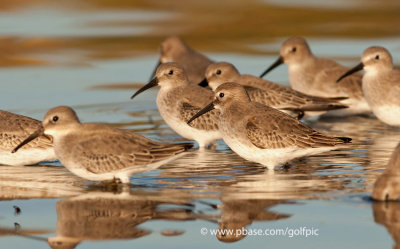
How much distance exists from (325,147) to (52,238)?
4895 mm

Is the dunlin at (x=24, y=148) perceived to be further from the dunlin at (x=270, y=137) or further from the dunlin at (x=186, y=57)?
the dunlin at (x=186, y=57)

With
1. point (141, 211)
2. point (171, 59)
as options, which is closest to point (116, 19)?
point (171, 59)

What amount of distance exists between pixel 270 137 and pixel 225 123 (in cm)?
81

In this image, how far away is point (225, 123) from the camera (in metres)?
13.9

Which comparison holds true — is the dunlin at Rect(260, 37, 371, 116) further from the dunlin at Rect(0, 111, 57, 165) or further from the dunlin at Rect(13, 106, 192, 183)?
the dunlin at Rect(13, 106, 192, 183)

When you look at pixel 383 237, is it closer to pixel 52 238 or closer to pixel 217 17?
pixel 52 238

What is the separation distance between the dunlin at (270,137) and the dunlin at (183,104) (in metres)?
1.94

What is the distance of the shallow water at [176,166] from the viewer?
10.4 m

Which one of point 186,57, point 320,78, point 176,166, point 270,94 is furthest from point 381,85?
point 186,57

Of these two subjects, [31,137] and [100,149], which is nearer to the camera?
[100,149]

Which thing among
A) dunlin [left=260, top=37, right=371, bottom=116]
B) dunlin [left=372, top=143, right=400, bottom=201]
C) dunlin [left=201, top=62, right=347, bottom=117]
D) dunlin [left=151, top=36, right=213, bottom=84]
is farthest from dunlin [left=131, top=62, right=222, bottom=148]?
dunlin [left=372, top=143, right=400, bottom=201]

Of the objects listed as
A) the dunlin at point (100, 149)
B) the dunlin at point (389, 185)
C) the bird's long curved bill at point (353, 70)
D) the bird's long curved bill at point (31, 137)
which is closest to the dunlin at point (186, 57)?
the bird's long curved bill at point (353, 70)

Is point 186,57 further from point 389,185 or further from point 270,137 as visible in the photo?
point 389,185

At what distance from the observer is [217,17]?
1201 inches
